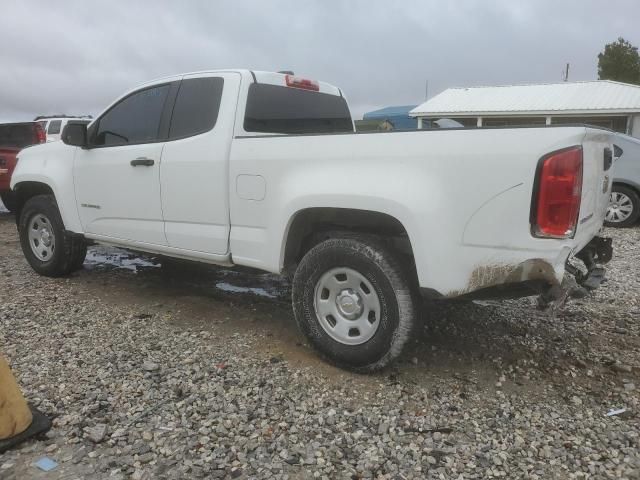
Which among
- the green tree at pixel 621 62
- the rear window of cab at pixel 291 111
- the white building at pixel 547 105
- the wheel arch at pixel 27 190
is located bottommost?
the wheel arch at pixel 27 190

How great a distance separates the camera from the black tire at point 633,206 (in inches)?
340

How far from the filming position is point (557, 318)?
4391mm

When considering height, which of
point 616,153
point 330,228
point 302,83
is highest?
point 302,83

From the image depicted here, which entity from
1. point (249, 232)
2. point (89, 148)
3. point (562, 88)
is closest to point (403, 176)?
point (249, 232)

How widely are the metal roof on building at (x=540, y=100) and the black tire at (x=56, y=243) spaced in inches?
667

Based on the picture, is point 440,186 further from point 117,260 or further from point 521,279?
point 117,260

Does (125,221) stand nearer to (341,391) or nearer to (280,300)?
(280,300)

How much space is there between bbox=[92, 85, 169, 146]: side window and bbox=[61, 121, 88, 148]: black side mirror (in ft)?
0.35

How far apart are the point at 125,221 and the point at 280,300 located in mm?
1572

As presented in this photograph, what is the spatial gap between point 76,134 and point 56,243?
1250mm

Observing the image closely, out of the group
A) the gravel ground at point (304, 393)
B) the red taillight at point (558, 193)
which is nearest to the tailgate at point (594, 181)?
the red taillight at point (558, 193)

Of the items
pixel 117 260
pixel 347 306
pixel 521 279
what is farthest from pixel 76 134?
pixel 521 279

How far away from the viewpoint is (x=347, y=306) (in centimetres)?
329

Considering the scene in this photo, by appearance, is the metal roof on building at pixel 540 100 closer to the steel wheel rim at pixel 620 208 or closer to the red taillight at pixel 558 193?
the steel wheel rim at pixel 620 208
